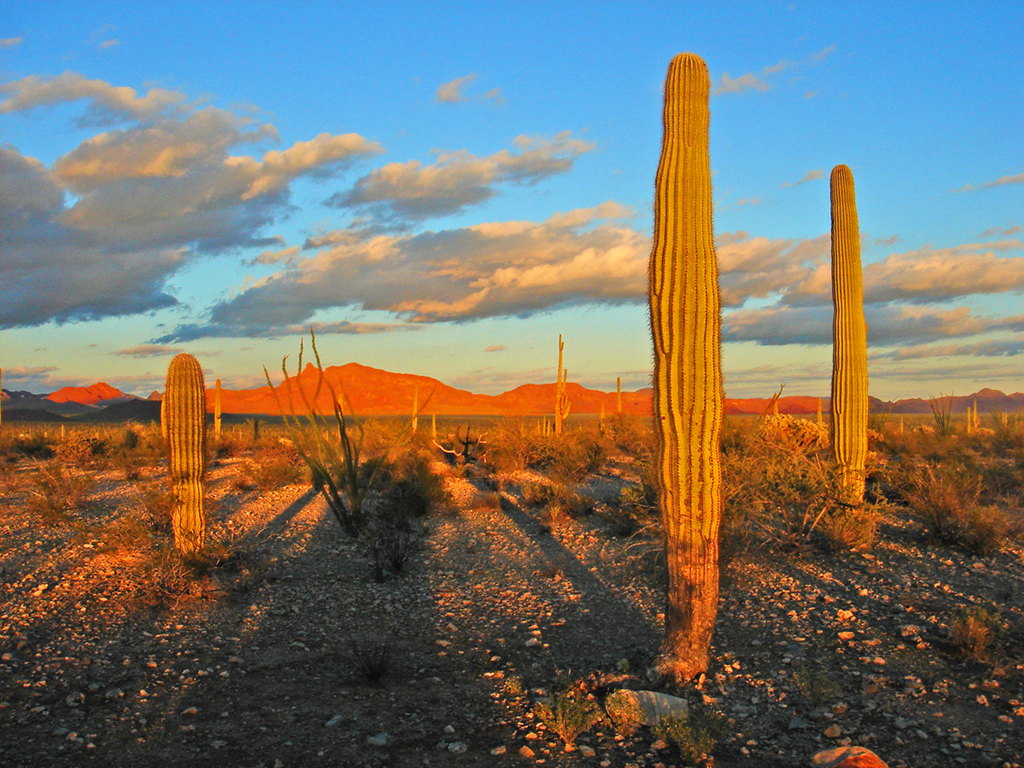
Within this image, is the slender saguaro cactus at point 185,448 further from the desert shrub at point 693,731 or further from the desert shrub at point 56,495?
the desert shrub at point 693,731

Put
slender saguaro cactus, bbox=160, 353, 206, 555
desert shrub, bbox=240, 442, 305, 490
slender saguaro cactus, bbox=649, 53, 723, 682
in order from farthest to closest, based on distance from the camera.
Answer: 1. desert shrub, bbox=240, 442, 305, 490
2. slender saguaro cactus, bbox=160, 353, 206, 555
3. slender saguaro cactus, bbox=649, 53, 723, 682

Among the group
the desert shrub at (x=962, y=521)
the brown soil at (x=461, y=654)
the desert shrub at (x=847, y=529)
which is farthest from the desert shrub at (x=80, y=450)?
the desert shrub at (x=962, y=521)

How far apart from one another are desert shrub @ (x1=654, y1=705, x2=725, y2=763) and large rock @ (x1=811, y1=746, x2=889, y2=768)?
63cm

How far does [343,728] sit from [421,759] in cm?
73

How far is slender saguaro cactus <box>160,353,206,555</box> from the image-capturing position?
8.95 metres

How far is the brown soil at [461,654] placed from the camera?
4641mm

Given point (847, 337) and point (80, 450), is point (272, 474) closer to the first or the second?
point (80, 450)

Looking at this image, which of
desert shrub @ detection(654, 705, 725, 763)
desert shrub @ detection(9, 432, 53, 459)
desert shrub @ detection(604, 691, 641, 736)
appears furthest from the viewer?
desert shrub @ detection(9, 432, 53, 459)

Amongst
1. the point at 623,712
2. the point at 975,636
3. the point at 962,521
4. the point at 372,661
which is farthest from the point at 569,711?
the point at 962,521

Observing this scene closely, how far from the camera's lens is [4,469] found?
650 inches

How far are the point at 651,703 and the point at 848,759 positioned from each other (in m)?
1.40

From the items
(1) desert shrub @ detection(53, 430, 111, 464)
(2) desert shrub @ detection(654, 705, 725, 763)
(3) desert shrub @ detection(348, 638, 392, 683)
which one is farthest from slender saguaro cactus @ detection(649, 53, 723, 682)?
(1) desert shrub @ detection(53, 430, 111, 464)

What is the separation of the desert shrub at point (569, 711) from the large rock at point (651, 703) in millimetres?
192

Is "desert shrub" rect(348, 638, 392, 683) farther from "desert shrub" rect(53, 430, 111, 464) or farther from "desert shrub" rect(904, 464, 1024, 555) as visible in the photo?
"desert shrub" rect(53, 430, 111, 464)
